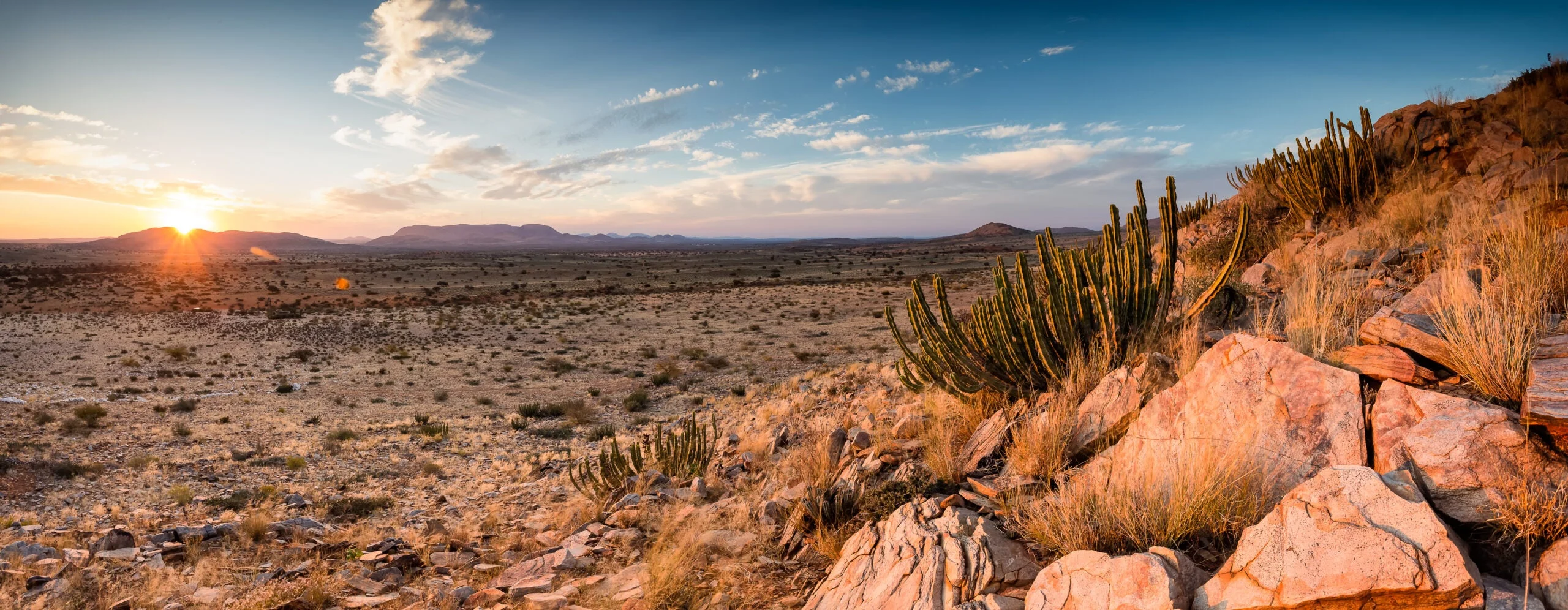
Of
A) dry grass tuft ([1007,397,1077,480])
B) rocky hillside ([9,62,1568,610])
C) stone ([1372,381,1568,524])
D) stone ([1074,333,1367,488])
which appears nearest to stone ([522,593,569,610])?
rocky hillside ([9,62,1568,610])

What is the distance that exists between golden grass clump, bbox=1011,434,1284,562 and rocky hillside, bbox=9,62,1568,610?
0.7 inches

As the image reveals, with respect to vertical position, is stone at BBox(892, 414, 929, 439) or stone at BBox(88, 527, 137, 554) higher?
stone at BBox(892, 414, 929, 439)

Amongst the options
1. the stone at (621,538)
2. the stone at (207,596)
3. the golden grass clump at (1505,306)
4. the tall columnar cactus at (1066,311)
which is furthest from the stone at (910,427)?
→ the stone at (207,596)

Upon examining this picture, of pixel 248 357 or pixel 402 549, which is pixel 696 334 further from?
pixel 402 549

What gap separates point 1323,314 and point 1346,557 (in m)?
2.85

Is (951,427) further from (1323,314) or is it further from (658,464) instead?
(658,464)

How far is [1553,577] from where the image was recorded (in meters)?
2.61

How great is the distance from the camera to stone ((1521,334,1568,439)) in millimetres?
3098

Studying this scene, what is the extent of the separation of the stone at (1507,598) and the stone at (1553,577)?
→ 4 centimetres

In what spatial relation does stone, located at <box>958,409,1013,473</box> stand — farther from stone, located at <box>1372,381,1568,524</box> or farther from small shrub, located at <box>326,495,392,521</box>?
small shrub, located at <box>326,495,392,521</box>

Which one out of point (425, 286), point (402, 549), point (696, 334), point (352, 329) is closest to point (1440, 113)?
point (402, 549)

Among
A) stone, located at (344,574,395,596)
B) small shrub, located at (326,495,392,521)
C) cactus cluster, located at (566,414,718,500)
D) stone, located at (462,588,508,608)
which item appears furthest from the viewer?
small shrub, located at (326,495,392,521)

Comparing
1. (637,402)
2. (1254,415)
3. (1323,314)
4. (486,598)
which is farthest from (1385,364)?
(637,402)

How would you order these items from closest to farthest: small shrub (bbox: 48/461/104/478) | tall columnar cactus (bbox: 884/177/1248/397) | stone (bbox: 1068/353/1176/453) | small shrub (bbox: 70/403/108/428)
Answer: stone (bbox: 1068/353/1176/453), tall columnar cactus (bbox: 884/177/1248/397), small shrub (bbox: 48/461/104/478), small shrub (bbox: 70/403/108/428)
